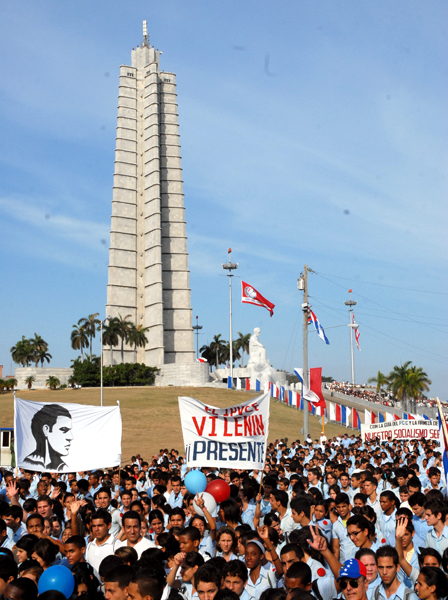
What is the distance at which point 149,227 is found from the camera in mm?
80125

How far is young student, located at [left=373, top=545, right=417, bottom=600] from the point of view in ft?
15.3

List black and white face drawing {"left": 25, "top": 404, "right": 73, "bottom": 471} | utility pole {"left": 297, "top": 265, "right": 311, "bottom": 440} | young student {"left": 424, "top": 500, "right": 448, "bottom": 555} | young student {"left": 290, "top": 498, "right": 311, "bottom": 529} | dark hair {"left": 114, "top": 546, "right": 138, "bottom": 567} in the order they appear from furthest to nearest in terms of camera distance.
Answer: utility pole {"left": 297, "top": 265, "right": 311, "bottom": 440} → black and white face drawing {"left": 25, "top": 404, "right": 73, "bottom": 471} → young student {"left": 290, "top": 498, "right": 311, "bottom": 529} → young student {"left": 424, "top": 500, "right": 448, "bottom": 555} → dark hair {"left": 114, "top": 546, "right": 138, "bottom": 567}

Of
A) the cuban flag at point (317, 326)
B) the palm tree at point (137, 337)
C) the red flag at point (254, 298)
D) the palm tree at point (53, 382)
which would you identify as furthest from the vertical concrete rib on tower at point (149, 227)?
the cuban flag at point (317, 326)

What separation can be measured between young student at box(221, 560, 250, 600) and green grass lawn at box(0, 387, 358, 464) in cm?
2375

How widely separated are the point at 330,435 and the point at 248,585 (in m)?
35.3

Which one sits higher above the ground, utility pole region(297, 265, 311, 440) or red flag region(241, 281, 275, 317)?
red flag region(241, 281, 275, 317)

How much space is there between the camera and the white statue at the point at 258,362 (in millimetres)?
64562

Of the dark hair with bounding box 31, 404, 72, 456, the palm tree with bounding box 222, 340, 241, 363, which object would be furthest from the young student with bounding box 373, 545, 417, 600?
the palm tree with bounding box 222, 340, 241, 363

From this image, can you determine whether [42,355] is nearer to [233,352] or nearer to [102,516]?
[233,352]

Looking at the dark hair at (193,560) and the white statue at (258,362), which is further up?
the white statue at (258,362)

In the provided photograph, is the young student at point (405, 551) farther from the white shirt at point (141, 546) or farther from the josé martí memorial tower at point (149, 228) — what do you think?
the josé martí memorial tower at point (149, 228)

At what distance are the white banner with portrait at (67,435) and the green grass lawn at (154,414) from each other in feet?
62.0

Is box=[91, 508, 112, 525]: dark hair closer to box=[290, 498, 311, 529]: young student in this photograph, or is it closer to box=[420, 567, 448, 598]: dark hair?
box=[290, 498, 311, 529]: young student

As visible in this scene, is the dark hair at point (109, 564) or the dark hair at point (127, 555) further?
the dark hair at point (127, 555)
